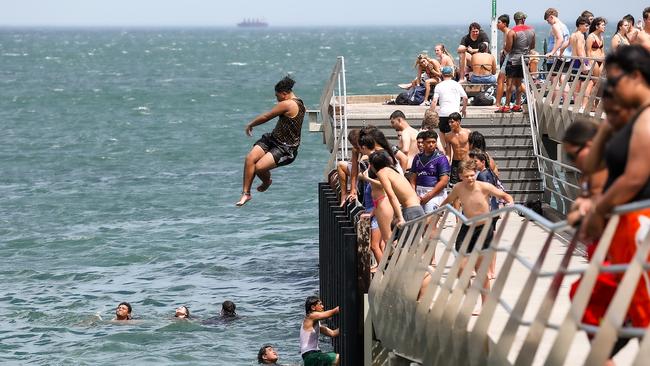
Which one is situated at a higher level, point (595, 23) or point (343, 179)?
point (595, 23)

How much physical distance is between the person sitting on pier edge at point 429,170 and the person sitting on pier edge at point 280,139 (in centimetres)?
182

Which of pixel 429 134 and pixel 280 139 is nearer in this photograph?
pixel 429 134

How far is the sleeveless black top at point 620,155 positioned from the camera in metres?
6.71

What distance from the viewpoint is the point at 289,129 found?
16.8 meters

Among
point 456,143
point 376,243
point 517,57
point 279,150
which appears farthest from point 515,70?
point 376,243

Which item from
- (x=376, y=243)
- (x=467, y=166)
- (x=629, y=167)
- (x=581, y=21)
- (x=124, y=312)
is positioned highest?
(x=629, y=167)

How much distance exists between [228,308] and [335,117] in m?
4.01

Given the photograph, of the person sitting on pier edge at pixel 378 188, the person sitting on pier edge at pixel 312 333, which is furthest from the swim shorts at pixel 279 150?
the person sitting on pier edge at pixel 378 188

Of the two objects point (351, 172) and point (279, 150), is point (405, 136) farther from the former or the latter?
point (279, 150)

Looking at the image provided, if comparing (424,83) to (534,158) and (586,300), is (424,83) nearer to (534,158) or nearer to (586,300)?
(534,158)

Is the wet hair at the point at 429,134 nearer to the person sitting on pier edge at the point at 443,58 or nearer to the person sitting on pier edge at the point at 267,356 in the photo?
the person sitting on pier edge at the point at 267,356

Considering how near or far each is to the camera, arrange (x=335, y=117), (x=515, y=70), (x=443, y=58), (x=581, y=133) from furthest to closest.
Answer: (x=443, y=58) → (x=515, y=70) → (x=335, y=117) → (x=581, y=133)

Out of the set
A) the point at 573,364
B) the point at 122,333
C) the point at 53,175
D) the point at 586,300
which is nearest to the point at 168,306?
the point at 122,333

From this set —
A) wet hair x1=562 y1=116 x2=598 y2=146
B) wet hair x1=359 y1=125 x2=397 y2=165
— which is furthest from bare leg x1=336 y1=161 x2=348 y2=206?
wet hair x1=562 y1=116 x2=598 y2=146
